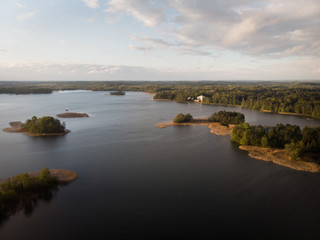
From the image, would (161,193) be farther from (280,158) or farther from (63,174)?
(280,158)

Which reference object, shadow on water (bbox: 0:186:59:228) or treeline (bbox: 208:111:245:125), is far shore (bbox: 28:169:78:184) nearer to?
shadow on water (bbox: 0:186:59:228)

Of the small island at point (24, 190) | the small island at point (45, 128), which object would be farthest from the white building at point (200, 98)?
the small island at point (24, 190)

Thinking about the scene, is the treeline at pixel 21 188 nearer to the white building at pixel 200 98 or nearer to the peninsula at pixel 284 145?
the peninsula at pixel 284 145

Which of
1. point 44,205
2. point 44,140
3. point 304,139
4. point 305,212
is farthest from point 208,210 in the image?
point 44,140

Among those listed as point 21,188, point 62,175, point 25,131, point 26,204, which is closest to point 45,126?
point 25,131

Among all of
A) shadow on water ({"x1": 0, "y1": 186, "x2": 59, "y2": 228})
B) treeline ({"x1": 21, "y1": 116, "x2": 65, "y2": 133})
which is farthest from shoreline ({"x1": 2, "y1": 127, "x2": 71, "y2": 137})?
shadow on water ({"x1": 0, "y1": 186, "x2": 59, "y2": 228})

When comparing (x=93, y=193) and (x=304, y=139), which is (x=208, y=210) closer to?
(x=93, y=193)
